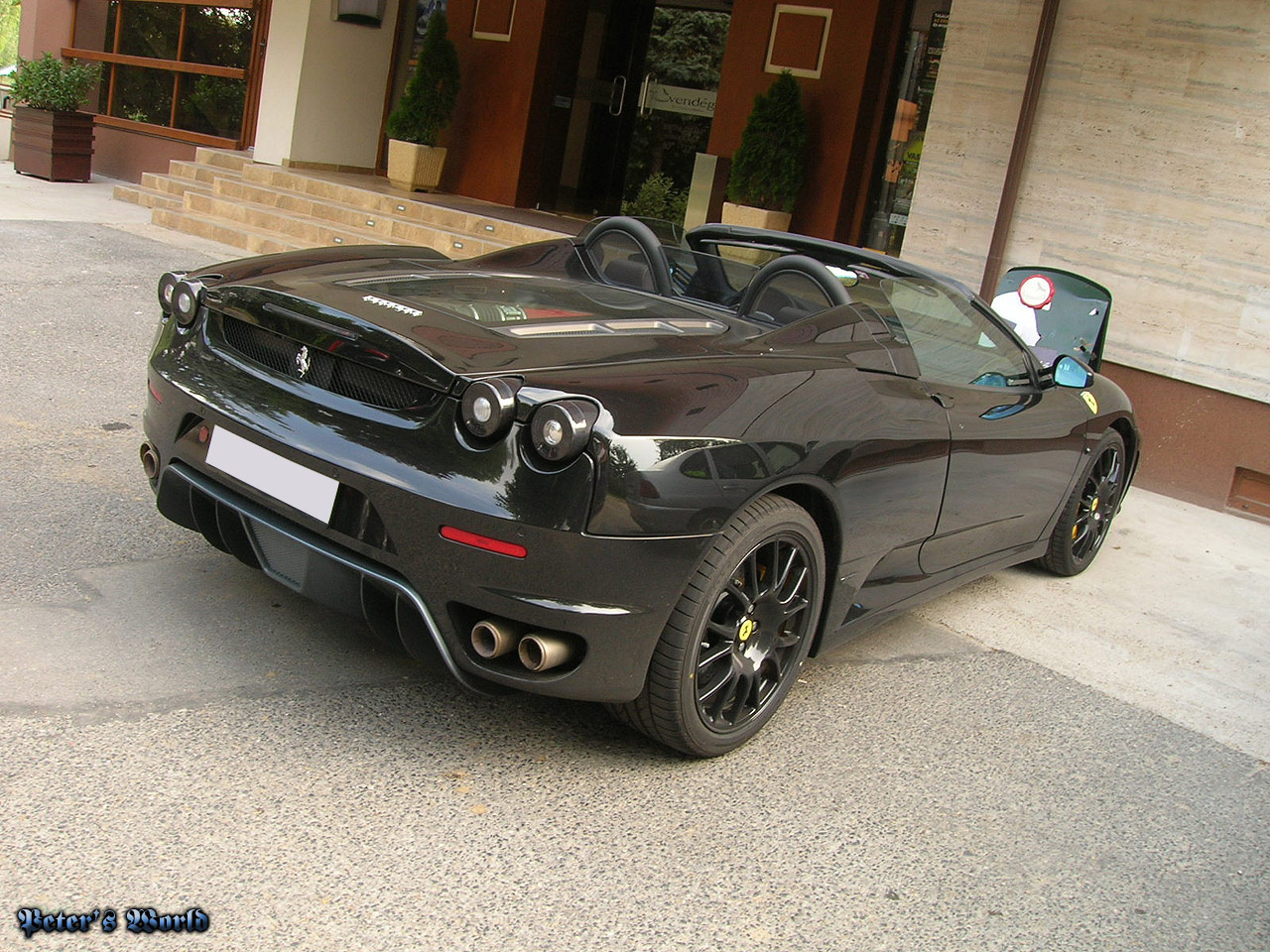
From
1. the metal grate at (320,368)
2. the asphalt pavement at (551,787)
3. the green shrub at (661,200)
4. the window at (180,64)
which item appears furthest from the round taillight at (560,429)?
the window at (180,64)

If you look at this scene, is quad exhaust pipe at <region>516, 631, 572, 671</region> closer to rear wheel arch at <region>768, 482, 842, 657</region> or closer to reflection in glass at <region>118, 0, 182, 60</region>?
rear wheel arch at <region>768, 482, 842, 657</region>

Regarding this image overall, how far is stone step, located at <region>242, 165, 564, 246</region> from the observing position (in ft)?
34.1

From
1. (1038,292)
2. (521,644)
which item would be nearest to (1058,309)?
(1038,292)

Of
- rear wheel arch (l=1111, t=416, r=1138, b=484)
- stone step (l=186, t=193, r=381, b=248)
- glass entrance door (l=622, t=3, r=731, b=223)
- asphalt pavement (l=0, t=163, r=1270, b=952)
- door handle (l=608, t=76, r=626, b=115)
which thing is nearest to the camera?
asphalt pavement (l=0, t=163, r=1270, b=952)

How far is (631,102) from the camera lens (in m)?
13.7

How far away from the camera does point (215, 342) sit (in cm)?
316

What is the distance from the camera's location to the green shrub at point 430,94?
12.4m

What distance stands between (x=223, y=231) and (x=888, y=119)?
19.4 ft

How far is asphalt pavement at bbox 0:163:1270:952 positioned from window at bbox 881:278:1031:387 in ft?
3.11

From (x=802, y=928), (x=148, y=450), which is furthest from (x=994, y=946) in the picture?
(x=148, y=450)

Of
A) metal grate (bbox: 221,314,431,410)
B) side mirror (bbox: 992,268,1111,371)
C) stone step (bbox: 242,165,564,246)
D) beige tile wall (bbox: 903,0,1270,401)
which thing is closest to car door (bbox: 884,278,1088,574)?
metal grate (bbox: 221,314,431,410)

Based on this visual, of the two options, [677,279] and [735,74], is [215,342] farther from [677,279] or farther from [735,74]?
[735,74]

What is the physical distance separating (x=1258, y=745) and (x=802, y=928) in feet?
7.00

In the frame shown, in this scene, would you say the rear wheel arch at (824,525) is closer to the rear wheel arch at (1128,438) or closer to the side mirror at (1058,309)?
the rear wheel arch at (1128,438)
